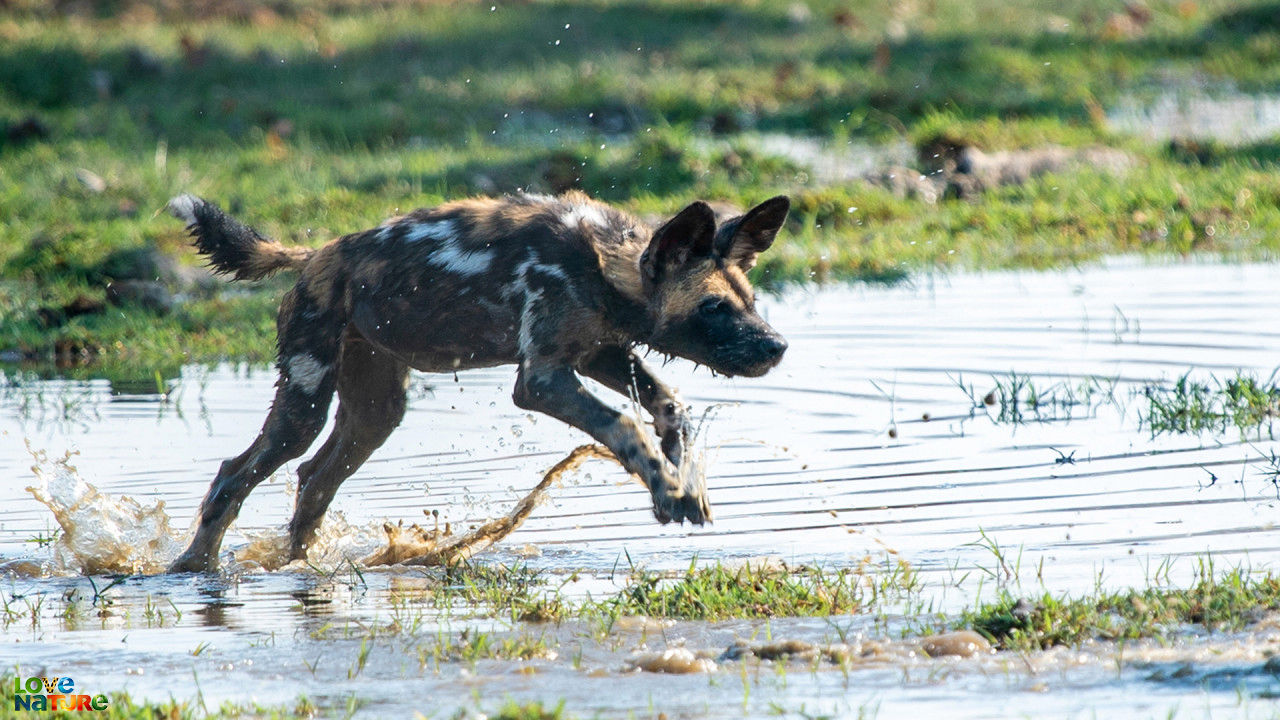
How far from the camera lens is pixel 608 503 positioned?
626 centimetres

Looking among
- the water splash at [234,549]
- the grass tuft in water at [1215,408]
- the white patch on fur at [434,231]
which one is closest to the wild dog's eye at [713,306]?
the water splash at [234,549]

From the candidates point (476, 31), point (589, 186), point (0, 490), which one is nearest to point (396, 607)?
point (0, 490)

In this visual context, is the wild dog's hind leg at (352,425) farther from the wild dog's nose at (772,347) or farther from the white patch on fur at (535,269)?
the wild dog's nose at (772,347)

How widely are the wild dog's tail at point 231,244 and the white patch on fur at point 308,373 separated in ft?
1.57

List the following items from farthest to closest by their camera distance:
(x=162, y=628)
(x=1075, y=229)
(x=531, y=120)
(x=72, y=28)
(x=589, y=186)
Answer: (x=72, y=28), (x=531, y=120), (x=589, y=186), (x=1075, y=229), (x=162, y=628)

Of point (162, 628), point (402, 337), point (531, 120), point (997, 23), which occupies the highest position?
point (997, 23)

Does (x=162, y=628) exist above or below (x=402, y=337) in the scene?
below

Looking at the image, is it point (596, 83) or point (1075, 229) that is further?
point (596, 83)

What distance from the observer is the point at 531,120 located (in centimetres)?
1580

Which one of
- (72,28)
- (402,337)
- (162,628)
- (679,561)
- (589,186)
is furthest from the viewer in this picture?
(72,28)

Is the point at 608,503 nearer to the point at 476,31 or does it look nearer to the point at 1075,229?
the point at 1075,229

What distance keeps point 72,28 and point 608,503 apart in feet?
48.4

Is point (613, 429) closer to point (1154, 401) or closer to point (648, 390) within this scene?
point (648, 390)

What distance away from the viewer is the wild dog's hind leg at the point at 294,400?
6168 mm
